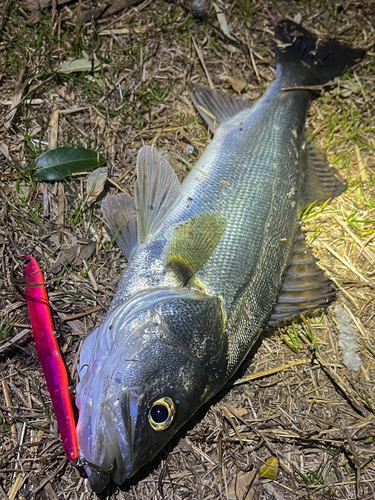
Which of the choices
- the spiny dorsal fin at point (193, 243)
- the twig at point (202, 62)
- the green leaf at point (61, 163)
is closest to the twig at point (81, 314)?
the spiny dorsal fin at point (193, 243)

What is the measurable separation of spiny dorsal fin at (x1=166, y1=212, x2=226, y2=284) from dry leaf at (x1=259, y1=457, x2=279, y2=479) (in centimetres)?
150

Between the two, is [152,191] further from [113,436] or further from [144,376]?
[113,436]

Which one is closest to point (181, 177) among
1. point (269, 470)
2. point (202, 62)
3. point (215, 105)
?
point (215, 105)

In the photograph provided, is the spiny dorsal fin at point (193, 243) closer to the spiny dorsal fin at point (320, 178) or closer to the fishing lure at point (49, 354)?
the fishing lure at point (49, 354)

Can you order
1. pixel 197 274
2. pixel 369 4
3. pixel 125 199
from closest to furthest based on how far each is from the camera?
pixel 197 274
pixel 125 199
pixel 369 4

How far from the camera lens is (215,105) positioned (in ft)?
11.6

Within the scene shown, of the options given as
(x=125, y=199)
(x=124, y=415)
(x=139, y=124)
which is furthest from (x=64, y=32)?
(x=124, y=415)

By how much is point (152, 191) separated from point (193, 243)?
1.89 feet

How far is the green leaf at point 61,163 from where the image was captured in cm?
321

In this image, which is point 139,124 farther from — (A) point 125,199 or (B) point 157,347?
(B) point 157,347

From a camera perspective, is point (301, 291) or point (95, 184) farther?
point (95, 184)

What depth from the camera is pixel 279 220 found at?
2908 millimetres

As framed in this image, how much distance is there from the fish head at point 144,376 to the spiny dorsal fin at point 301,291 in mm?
569

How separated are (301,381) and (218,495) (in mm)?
1026
